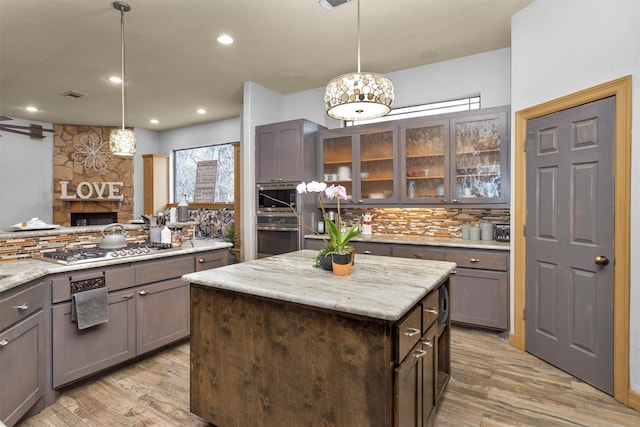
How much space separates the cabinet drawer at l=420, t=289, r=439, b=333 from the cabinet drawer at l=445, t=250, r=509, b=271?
164cm

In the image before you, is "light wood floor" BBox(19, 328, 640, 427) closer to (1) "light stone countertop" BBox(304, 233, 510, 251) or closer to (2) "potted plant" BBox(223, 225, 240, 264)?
(1) "light stone countertop" BBox(304, 233, 510, 251)

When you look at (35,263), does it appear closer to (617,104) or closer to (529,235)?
(529,235)

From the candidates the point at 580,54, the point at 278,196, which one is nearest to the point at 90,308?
the point at 278,196

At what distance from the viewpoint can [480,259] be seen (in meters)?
3.32

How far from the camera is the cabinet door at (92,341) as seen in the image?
224cm

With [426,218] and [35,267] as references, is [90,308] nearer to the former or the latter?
[35,267]

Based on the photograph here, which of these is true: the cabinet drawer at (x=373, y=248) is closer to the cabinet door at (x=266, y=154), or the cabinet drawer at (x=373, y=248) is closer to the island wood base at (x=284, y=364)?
the cabinet door at (x=266, y=154)

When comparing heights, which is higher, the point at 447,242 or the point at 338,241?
the point at 338,241

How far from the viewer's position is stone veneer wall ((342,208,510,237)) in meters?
3.88

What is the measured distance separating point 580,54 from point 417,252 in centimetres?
214

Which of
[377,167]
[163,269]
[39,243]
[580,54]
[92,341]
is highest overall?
[580,54]

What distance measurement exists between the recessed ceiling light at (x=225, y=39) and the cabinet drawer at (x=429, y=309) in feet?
10.2

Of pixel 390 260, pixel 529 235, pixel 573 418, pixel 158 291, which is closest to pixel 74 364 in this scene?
pixel 158 291

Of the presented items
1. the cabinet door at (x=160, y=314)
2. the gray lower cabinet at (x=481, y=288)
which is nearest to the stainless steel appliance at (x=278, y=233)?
the cabinet door at (x=160, y=314)
